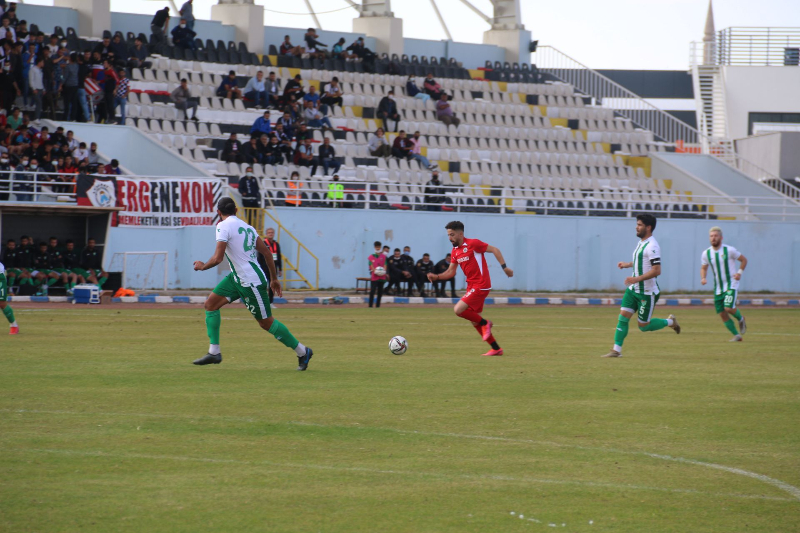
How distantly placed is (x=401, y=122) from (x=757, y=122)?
3061 cm

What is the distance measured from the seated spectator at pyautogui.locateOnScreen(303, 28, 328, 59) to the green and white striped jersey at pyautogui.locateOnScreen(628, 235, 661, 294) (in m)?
29.2

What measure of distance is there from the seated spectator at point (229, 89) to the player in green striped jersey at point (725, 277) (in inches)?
874

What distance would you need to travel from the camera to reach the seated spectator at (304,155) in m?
35.0

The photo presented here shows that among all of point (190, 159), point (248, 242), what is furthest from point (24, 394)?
point (190, 159)

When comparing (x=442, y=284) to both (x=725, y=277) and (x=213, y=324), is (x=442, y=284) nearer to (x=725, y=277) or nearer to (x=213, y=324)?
(x=725, y=277)

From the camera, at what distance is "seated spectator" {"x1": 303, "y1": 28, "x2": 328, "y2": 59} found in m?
42.3

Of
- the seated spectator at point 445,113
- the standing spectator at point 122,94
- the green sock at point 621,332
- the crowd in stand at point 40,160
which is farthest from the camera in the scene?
the seated spectator at point 445,113

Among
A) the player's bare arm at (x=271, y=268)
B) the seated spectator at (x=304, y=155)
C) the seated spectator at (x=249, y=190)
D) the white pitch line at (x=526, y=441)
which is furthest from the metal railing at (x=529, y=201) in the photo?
the white pitch line at (x=526, y=441)

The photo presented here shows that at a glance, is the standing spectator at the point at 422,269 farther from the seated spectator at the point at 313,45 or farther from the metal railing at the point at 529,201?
the seated spectator at the point at 313,45

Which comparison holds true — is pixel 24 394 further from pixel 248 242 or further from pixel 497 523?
pixel 497 523

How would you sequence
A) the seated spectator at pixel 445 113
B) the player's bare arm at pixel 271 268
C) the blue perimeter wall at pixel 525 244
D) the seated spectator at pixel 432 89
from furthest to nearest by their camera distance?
the seated spectator at pixel 432 89, the seated spectator at pixel 445 113, the blue perimeter wall at pixel 525 244, the player's bare arm at pixel 271 268

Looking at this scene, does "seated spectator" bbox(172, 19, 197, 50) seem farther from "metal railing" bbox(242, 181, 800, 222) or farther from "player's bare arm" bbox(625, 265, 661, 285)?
"player's bare arm" bbox(625, 265, 661, 285)

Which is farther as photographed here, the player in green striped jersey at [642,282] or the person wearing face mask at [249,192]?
the person wearing face mask at [249,192]

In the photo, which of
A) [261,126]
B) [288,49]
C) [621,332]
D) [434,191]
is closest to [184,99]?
[261,126]
